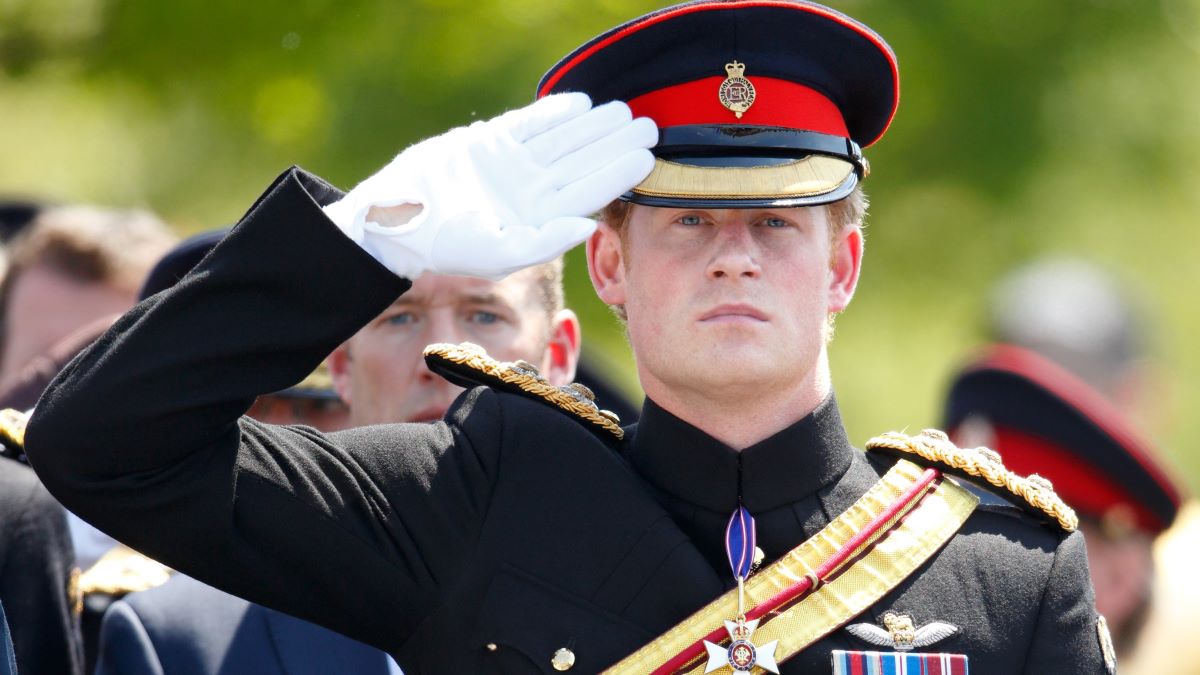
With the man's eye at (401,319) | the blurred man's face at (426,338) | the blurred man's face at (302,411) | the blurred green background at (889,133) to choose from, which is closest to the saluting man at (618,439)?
the blurred man's face at (426,338)

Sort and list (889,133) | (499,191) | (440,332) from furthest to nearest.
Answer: (889,133)
(440,332)
(499,191)

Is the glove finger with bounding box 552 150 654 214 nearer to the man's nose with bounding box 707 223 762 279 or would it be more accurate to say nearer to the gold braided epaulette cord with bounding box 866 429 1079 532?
the man's nose with bounding box 707 223 762 279

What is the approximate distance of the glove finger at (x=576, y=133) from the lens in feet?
11.7

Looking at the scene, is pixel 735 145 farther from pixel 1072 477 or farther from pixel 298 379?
pixel 1072 477

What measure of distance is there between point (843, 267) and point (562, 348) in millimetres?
1458

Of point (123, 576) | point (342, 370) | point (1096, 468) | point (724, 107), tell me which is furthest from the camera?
point (1096, 468)

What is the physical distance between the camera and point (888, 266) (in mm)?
9891

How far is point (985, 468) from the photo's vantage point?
388cm

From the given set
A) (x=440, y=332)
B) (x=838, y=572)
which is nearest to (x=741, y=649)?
(x=838, y=572)

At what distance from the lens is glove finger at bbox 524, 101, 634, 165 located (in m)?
3.56

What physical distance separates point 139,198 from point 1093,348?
4020 millimetres

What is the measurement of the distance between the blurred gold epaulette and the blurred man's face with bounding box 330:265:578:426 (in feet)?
1.94

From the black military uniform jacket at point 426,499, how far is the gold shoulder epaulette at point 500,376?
4 cm

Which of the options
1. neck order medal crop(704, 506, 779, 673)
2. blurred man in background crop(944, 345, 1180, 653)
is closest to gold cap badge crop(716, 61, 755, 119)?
neck order medal crop(704, 506, 779, 673)
